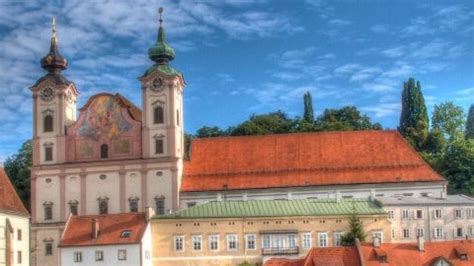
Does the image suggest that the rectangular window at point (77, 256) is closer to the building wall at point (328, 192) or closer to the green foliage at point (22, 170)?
the building wall at point (328, 192)

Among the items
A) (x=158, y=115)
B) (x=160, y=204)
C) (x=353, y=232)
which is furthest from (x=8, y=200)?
A: (x=353, y=232)

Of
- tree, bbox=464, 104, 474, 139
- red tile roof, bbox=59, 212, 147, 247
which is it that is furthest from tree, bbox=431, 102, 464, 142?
red tile roof, bbox=59, 212, 147, 247

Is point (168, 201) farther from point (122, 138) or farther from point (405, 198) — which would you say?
point (405, 198)

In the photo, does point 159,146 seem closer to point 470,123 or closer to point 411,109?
point 411,109

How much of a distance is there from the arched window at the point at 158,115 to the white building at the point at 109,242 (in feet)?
40.2

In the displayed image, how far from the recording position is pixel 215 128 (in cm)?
10850

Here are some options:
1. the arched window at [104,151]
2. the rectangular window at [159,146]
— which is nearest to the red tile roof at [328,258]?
the rectangular window at [159,146]

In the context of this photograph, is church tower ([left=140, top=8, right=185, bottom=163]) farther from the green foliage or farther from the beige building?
the green foliage

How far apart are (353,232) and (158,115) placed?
71.0ft

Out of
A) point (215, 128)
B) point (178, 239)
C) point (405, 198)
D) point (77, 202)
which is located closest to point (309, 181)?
point (405, 198)

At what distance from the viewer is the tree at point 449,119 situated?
338 feet

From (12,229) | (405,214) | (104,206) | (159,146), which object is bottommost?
(12,229)

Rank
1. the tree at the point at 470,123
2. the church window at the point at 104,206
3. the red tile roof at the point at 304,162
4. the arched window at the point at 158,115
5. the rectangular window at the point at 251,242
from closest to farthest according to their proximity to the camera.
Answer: the rectangular window at the point at 251,242 → the red tile roof at the point at 304,162 → the church window at the point at 104,206 → the arched window at the point at 158,115 → the tree at the point at 470,123

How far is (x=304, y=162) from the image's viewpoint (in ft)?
245
